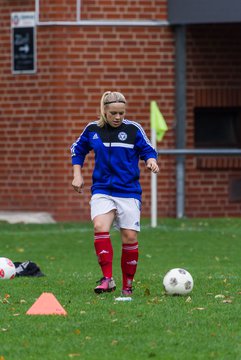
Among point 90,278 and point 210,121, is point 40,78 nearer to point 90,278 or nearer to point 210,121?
point 210,121

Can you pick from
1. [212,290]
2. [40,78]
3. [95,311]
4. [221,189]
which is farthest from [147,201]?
[95,311]

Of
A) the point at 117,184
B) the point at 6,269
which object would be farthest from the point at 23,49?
the point at 117,184

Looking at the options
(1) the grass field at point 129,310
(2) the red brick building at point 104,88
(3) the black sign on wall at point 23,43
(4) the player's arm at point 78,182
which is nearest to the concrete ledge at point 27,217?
(2) the red brick building at point 104,88

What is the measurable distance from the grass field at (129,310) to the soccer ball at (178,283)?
0.09m

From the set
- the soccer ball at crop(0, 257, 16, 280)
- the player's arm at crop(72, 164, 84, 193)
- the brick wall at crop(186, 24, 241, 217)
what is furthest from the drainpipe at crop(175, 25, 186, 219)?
the player's arm at crop(72, 164, 84, 193)

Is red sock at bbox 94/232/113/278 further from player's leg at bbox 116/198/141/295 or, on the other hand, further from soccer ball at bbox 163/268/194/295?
soccer ball at bbox 163/268/194/295

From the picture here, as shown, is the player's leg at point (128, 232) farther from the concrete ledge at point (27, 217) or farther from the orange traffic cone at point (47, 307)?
the concrete ledge at point (27, 217)

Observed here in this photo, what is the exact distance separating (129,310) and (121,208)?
52.6 inches

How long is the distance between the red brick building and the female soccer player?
9.97 meters

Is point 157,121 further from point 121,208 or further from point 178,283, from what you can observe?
point 178,283

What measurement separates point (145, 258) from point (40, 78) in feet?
20.9

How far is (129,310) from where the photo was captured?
979cm

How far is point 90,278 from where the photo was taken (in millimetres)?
12727

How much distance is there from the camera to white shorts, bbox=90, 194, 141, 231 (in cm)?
1089
